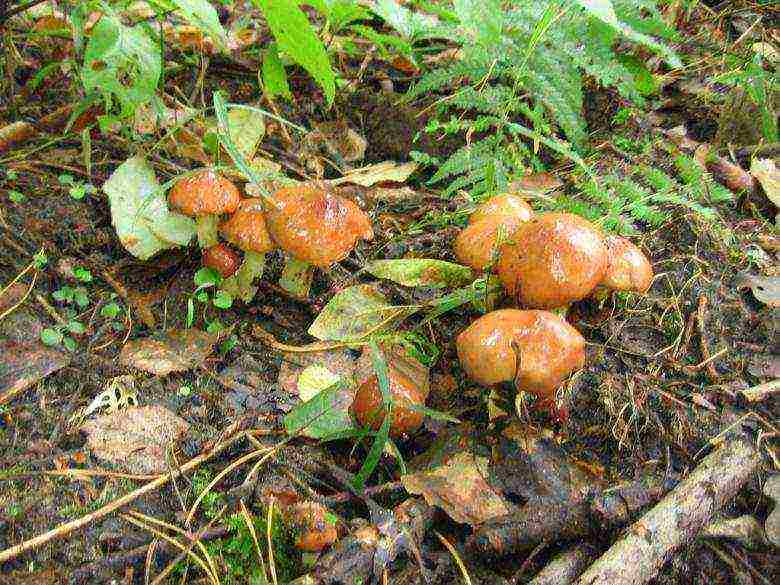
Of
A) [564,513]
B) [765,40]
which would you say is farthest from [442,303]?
[765,40]

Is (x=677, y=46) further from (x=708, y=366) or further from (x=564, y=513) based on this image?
(x=564, y=513)

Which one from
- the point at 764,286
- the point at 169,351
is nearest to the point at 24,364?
the point at 169,351

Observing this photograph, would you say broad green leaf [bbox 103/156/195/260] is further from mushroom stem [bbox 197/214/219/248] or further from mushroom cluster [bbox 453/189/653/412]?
mushroom cluster [bbox 453/189/653/412]

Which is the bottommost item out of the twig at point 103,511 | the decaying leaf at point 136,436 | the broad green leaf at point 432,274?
the decaying leaf at point 136,436

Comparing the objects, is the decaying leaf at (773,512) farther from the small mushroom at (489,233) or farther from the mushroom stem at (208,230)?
the mushroom stem at (208,230)

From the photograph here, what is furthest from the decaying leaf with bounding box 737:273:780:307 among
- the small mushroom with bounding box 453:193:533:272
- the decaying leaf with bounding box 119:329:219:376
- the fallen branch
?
the decaying leaf with bounding box 119:329:219:376

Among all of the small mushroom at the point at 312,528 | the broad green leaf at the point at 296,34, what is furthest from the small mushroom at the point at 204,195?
the small mushroom at the point at 312,528
